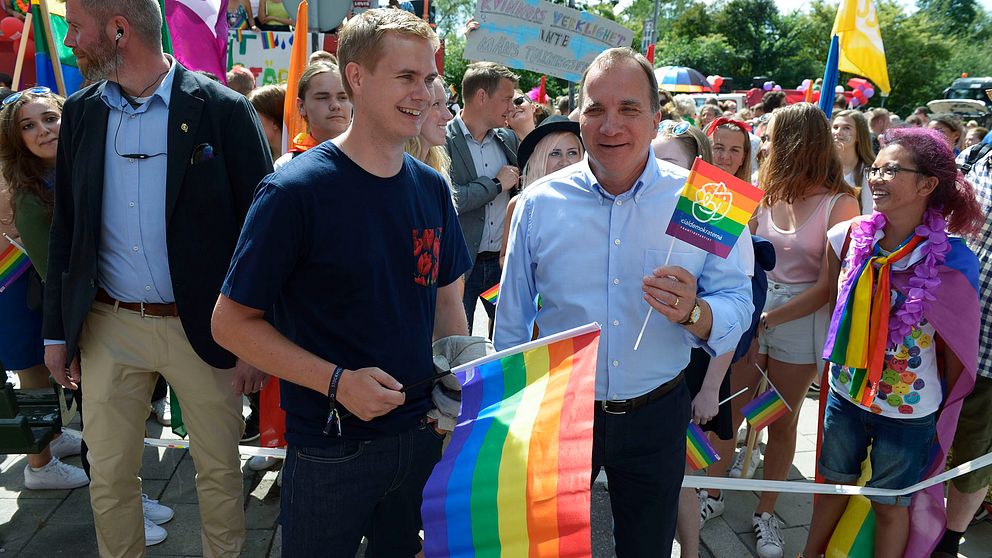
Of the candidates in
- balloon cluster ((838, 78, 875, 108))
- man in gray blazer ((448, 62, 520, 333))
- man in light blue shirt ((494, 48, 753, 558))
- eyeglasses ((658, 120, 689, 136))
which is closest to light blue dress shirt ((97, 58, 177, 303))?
man in light blue shirt ((494, 48, 753, 558))

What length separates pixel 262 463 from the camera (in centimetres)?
407

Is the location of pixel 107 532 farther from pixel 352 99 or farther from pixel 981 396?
pixel 981 396

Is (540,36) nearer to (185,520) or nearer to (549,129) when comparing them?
(549,129)

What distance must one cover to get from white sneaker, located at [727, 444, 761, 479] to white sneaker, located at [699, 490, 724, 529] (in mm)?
385

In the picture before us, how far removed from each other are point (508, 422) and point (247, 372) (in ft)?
4.17

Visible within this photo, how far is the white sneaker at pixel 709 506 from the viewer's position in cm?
370

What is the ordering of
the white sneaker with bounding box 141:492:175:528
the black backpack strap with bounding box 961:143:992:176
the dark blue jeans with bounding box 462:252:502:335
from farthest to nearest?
the dark blue jeans with bounding box 462:252:502:335 → the black backpack strap with bounding box 961:143:992:176 → the white sneaker with bounding box 141:492:175:528

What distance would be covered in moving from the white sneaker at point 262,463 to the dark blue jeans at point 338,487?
2.10 metres

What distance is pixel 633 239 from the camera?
88.1 inches

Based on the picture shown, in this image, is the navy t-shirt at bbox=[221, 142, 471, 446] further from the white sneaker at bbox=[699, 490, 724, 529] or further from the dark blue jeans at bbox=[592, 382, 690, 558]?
the white sneaker at bbox=[699, 490, 724, 529]

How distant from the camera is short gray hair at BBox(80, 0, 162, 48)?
2.45m

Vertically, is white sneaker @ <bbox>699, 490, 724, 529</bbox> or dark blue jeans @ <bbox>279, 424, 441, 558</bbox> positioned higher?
dark blue jeans @ <bbox>279, 424, 441, 558</bbox>

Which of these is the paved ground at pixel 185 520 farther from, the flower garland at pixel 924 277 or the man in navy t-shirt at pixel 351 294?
the man in navy t-shirt at pixel 351 294

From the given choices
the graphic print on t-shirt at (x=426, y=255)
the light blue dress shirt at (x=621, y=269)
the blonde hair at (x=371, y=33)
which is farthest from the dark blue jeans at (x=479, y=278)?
the blonde hair at (x=371, y=33)
